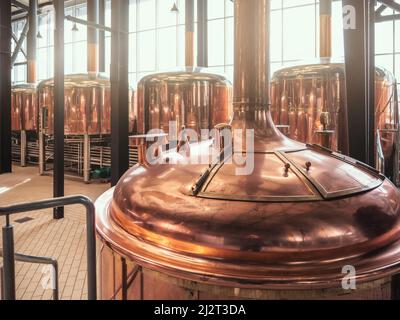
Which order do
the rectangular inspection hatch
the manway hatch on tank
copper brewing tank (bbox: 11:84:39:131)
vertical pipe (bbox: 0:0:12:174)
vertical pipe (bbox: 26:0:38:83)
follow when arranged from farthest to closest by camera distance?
1. copper brewing tank (bbox: 11:84:39:131)
2. vertical pipe (bbox: 26:0:38:83)
3. vertical pipe (bbox: 0:0:12:174)
4. the rectangular inspection hatch
5. the manway hatch on tank

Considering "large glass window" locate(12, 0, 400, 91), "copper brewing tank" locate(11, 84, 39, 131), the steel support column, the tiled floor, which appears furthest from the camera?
"copper brewing tank" locate(11, 84, 39, 131)

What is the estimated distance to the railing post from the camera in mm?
1650

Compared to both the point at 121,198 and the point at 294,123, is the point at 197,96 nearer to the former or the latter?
the point at 294,123

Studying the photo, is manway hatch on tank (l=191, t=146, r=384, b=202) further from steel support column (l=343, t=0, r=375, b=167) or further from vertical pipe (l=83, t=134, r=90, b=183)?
vertical pipe (l=83, t=134, r=90, b=183)

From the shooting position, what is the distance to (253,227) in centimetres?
165

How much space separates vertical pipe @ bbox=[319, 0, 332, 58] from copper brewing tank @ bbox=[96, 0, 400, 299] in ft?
12.2

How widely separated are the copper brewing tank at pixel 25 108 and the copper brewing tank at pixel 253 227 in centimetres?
1166

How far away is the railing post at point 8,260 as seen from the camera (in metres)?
1.65

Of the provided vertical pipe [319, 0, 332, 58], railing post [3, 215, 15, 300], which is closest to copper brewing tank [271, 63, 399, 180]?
vertical pipe [319, 0, 332, 58]

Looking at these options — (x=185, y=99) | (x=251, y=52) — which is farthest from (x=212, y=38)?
(x=251, y=52)

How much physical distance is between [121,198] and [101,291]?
0.61 meters

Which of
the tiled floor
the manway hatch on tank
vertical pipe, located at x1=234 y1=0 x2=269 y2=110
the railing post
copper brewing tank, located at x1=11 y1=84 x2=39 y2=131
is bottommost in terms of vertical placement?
the tiled floor

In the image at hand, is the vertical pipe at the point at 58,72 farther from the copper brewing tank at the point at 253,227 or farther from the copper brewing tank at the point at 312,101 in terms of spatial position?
the copper brewing tank at the point at 253,227

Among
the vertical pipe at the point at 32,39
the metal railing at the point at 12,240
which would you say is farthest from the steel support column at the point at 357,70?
the vertical pipe at the point at 32,39
